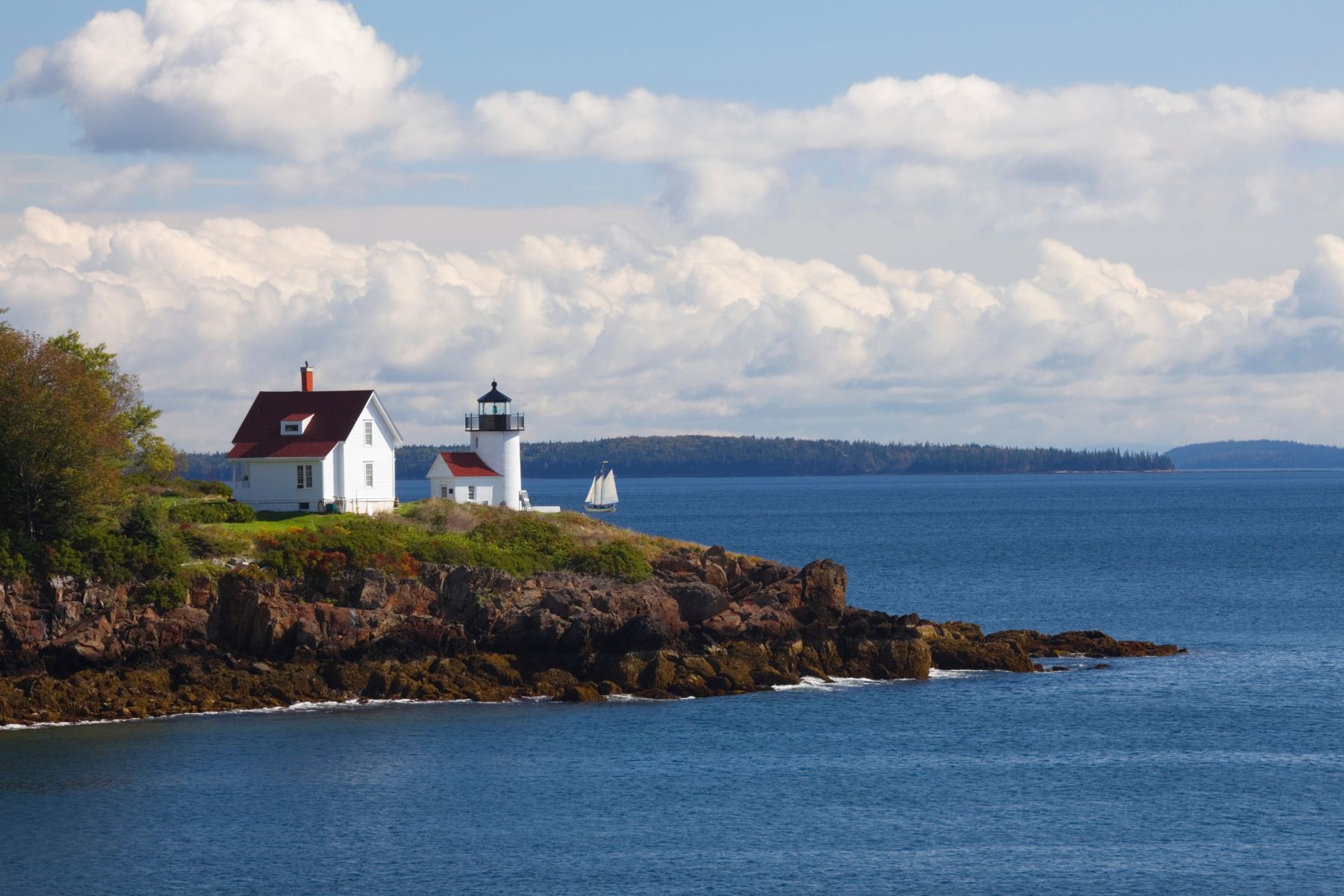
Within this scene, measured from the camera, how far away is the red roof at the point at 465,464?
2514 inches

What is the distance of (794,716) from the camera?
132 ft

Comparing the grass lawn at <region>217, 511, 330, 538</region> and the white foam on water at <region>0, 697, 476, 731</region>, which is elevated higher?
the grass lawn at <region>217, 511, 330, 538</region>

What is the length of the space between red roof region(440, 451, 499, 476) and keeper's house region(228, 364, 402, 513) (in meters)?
3.84

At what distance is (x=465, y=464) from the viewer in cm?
6462

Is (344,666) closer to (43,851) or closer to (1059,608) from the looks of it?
(43,851)

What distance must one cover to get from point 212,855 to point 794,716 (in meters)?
17.3

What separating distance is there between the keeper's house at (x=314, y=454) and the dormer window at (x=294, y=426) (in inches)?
1.1

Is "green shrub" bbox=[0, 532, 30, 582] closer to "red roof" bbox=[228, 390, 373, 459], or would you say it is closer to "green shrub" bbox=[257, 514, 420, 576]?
"green shrub" bbox=[257, 514, 420, 576]

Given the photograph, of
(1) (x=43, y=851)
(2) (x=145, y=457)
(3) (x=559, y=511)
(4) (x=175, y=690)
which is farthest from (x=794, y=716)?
(2) (x=145, y=457)

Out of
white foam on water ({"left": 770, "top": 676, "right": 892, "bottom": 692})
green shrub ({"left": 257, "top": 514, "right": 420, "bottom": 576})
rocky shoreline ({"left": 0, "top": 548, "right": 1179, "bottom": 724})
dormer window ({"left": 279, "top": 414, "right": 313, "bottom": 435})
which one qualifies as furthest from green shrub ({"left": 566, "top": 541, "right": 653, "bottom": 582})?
dormer window ({"left": 279, "top": 414, "right": 313, "bottom": 435})

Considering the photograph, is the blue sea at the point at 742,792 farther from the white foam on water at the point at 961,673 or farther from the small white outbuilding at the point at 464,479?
the small white outbuilding at the point at 464,479

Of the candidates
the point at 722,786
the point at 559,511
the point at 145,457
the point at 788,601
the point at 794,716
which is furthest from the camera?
the point at 559,511

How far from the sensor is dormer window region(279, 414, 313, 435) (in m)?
57.7

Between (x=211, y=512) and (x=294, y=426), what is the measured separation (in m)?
6.05
